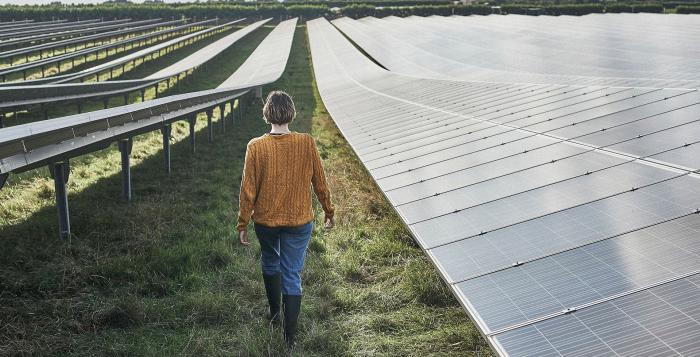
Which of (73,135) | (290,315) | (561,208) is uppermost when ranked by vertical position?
(73,135)

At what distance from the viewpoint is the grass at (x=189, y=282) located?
21.2ft

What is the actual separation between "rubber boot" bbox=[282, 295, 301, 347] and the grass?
0.11m

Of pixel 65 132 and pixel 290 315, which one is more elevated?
pixel 65 132

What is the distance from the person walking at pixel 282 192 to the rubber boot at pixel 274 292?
0.61 feet

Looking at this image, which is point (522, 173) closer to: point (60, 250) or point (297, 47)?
point (60, 250)

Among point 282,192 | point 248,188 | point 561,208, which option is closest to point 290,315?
point 282,192

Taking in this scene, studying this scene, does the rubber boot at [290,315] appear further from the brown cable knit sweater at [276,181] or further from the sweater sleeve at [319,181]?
the sweater sleeve at [319,181]

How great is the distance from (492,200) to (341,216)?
3846mm

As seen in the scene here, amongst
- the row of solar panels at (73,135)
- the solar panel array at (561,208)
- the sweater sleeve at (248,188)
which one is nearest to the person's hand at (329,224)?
the sweater sleeve at (248,188)

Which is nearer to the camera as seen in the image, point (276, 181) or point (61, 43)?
point (276, 181)

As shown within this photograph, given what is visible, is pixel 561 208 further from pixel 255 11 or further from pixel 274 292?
pixel 255 11

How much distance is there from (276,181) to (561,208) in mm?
3326

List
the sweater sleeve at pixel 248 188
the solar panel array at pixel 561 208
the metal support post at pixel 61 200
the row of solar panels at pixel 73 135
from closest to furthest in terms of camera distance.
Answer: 1. the solar panel array at pixel 561 208
2. the sweater sleeve at pixel 248 188
3. the row of solar panels at pixel 73 135
4. the metal support post at pixel 61 200

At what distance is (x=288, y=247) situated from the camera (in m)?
5.99
